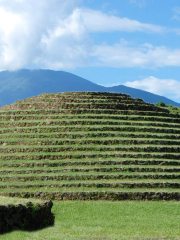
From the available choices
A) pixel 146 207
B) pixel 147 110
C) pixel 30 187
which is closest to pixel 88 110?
pixel 147 110

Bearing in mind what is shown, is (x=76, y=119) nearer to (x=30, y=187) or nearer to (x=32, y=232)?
(x=30, y=187)

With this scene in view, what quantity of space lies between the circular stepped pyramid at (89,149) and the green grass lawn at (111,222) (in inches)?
39.7

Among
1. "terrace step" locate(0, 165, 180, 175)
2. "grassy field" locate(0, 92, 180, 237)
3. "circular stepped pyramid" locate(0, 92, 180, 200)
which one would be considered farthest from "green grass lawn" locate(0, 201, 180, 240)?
"terrace step" locate(0, 165, 180, 175)

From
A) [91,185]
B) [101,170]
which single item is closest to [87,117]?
[101,170]

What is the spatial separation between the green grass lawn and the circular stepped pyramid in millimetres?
1008

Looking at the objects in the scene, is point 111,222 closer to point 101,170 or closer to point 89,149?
point 101,170

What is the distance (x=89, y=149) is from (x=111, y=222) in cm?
712

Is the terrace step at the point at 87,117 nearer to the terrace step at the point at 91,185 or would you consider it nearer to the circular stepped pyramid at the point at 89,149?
the circular stepped pyramid at the point at 89,149

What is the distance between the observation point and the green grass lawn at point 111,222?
37.8ft

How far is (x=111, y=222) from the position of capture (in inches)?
557

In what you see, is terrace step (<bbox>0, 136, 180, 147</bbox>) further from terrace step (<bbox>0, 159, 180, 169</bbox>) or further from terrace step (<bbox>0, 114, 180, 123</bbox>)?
terrace step (<bbox>0, 114, 180, 123</bbox>)

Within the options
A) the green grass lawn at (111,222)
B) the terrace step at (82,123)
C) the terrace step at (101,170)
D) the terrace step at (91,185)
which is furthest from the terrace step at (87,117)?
the green grass lawn at (111,222)

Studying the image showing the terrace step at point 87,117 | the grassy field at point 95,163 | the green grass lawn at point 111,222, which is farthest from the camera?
the terrace step at point 87,117

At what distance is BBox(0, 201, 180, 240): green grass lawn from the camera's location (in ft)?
37.8
